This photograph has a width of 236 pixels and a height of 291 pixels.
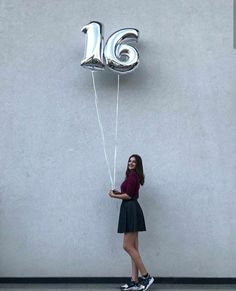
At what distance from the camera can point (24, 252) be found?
5742mm

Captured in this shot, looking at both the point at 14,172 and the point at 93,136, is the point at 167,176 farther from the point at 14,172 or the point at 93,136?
the point at 14,172

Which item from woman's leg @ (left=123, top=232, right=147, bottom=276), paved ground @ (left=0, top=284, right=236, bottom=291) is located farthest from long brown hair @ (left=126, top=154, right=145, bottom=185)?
paved ground @ (left=0, top=284, right=236, bottom=291)

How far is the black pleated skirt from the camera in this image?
5.21 m

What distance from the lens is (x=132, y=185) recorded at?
5215 millimetres

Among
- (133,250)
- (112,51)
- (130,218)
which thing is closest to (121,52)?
(112,51)

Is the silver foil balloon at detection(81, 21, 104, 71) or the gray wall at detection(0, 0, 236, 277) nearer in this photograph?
the silver foil balloon at detection(81, 21, 104, 71)

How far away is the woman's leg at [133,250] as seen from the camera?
522cm

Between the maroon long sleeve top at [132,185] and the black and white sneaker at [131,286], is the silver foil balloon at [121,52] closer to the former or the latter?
the maroon long sleeve top at [132,185]

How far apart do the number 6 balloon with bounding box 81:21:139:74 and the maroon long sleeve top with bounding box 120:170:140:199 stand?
1.28m

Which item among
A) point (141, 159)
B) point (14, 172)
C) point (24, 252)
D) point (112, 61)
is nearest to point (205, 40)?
point (112, 61)

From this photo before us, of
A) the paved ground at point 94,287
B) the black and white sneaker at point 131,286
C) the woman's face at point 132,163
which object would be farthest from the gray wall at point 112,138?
the woman's face at point 132,163

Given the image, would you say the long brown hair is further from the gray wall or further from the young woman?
the gray wall

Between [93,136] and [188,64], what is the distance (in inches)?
59.8

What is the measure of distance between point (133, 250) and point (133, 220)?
1.14ft
